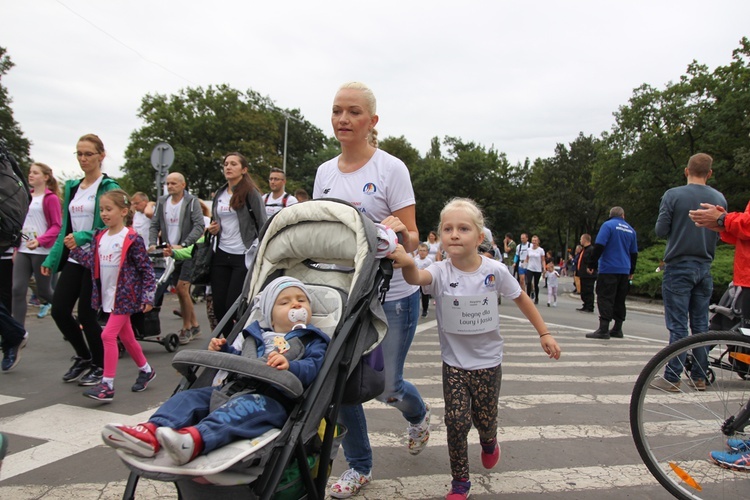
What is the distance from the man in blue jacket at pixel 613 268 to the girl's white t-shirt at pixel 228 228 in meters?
A: 6.33

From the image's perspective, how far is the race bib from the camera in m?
2.88

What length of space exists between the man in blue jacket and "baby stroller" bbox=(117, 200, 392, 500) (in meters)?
7.42

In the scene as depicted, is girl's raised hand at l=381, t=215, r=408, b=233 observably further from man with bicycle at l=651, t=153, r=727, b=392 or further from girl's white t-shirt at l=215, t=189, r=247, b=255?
man with bicycle at l=651, t=153, r=727, b=392

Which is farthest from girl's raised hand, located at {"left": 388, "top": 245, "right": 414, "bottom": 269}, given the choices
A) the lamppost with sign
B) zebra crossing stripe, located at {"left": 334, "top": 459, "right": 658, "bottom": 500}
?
the lamppost with sign

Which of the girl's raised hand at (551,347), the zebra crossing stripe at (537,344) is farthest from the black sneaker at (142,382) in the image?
the zebra crossing stripe at (537,344)

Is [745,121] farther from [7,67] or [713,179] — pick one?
[7,67]

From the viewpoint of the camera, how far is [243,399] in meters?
1.99

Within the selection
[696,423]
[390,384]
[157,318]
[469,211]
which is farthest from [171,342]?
[696,423]

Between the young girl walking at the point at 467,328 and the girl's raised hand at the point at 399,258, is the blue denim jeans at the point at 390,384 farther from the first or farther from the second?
the girl's raised hand at the point at 399,258

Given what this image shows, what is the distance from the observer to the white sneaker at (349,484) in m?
2.85

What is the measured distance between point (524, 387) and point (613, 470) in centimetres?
210

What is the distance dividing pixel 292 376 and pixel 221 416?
29cm

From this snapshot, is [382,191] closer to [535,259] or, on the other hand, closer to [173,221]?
[173,221]

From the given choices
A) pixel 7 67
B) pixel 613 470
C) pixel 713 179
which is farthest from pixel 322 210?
pixel 7 67
